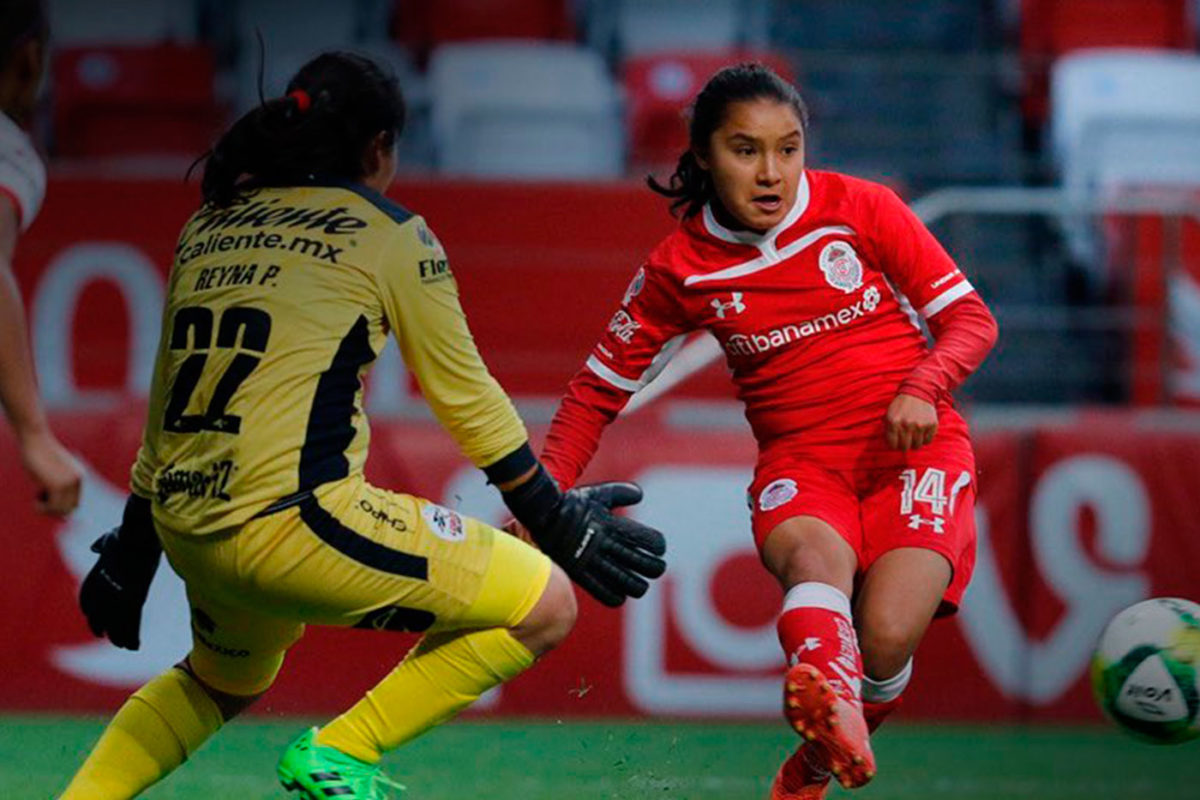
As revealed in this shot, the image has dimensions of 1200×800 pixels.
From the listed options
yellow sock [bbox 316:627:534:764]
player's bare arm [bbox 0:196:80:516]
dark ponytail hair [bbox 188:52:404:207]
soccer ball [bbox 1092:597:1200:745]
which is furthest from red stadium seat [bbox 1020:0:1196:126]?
player's bare arm [bbox 0:196:80:516]

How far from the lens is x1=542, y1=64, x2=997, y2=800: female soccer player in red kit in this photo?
5.32 meters

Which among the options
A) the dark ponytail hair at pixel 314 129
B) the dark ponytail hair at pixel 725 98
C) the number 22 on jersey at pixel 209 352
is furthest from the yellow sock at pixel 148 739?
the dark ponytail hair at pixel 725 98

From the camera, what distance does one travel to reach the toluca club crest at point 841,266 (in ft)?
18.0

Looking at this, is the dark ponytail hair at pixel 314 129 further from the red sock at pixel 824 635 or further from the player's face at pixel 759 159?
the red sock at pixel 824 635

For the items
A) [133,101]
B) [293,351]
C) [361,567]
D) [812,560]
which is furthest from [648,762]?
[133,101]

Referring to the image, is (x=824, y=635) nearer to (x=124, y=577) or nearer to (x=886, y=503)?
(x=886, y=503)

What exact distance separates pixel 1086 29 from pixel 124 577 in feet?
30.9

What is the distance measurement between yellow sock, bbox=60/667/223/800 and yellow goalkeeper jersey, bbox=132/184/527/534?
608 millimetres

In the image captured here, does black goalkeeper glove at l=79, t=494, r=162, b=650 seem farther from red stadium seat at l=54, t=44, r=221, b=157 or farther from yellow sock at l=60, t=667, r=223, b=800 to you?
red stadium seat at l=54, t=44, r=221, b=157

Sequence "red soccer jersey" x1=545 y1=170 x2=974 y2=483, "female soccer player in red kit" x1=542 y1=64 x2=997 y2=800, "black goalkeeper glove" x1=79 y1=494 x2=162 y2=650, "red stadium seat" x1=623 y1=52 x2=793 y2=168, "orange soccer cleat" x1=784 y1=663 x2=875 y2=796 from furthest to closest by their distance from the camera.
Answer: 1. "red stadium seat" x1=623 y1=52 x2=793 y2=168
2. "red soccer jersey" x1=545 y1=170 x2=974 y2=483
3. "female soccer player in red kit" x1=542 y1=64 x2=997 y2=800
4. "black goalkeeper glove" x1=79 y1=494 x2=162 y2=650
5. "orange soccer cleat" x1=784 y1=663 x2=875 y2=796

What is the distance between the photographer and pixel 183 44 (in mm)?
12391

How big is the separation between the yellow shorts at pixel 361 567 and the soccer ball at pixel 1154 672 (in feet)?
5.84

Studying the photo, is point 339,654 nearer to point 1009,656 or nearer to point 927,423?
point 1009,656

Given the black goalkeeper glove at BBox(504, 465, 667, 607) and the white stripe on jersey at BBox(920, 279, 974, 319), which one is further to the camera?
the white stripe on jersey at BBox(920, 279, 974, 319)
